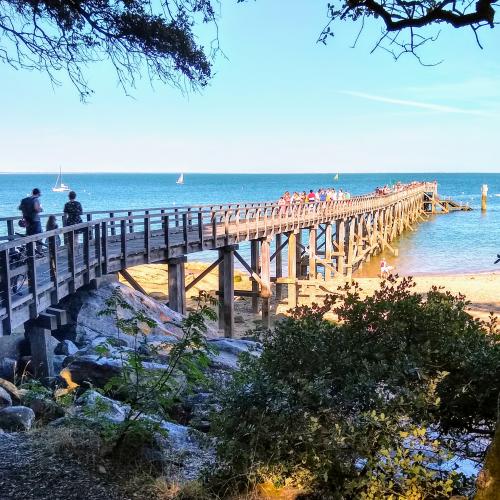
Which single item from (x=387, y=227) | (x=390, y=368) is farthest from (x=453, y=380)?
(x=387, y=227)

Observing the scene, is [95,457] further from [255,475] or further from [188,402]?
[188,402]

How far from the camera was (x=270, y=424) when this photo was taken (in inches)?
139

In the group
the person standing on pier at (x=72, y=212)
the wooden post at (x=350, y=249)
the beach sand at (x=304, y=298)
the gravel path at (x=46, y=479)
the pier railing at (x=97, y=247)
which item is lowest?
the beach sand at (x=304, y=298)

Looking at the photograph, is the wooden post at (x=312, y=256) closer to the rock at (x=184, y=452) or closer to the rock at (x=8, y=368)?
the rock at (x=8, y=368)

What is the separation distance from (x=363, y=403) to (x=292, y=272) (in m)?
19.2

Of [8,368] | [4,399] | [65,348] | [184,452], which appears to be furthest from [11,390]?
[65,348]

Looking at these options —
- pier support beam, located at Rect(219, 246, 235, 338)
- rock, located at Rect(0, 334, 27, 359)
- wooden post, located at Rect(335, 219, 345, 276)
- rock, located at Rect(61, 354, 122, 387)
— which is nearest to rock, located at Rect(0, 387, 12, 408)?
rock, located at Rect(61, 354, 122, 387)

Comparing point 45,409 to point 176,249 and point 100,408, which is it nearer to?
point 100,408

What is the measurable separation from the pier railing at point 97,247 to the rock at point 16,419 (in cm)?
188

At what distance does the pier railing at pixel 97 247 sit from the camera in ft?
25.8

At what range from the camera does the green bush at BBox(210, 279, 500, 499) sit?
329cm

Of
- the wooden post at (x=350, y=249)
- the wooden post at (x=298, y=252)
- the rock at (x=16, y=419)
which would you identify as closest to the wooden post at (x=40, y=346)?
the rock at (x=16, y=419)

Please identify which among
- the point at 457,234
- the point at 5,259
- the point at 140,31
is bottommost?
the point at 457,234

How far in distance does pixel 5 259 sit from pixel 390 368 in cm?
544
